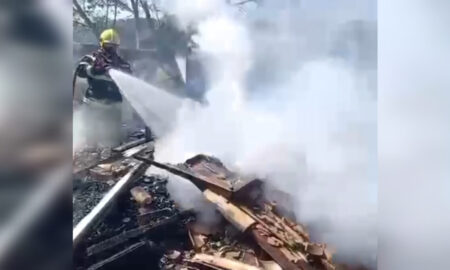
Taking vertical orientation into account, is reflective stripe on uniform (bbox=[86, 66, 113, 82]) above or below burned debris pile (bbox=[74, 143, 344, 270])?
above

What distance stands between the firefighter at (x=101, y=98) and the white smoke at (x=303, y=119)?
0.24 meters

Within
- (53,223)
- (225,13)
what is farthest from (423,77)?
(53,223)

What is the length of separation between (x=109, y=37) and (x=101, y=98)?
193 mm

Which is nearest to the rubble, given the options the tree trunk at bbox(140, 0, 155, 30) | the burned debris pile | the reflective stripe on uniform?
the burned debris pile

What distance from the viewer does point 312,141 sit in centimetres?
185

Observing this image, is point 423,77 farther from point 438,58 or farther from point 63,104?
point 63,104

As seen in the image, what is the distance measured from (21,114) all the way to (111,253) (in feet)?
1.70

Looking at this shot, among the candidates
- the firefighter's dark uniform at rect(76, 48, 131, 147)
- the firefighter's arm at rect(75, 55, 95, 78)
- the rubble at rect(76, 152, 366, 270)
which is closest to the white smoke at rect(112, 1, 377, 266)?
the rubble at rect(76, 152, 366, 270)

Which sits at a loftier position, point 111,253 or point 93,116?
point 93,116

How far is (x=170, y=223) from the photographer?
186 centimetres

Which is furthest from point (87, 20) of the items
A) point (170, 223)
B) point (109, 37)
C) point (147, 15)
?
point (170, 223)

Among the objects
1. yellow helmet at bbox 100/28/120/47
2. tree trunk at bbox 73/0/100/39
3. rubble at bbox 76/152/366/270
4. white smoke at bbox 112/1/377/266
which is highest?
tree trunk at bbox 73/0/100/39

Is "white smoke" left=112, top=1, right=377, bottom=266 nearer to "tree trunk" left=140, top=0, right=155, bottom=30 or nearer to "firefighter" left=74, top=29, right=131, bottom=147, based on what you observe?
"tree trunk" left=140, top=0, right=155, bottom=30

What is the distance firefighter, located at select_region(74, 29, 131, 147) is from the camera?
73.4 inches
